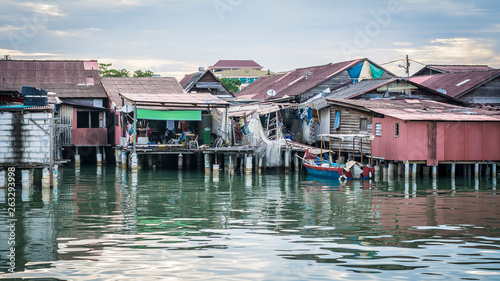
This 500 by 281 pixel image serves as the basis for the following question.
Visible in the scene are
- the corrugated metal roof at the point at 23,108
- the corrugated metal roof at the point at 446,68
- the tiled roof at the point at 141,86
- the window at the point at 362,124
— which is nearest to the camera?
the corrugated metal roof at the point at 23,108

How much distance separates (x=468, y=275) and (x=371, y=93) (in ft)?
85.4

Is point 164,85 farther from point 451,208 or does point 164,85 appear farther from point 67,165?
point 451,208

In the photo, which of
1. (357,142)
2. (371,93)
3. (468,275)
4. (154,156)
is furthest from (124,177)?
(468,275)

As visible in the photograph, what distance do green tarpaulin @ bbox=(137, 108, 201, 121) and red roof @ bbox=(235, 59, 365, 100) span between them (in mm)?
9335

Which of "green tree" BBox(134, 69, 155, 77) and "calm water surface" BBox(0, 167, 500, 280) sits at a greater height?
"green tree" BBox(134, 69, 155, 77)

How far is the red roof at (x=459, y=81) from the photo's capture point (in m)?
38.4

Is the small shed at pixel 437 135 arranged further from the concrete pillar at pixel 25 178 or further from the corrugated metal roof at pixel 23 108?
the concrete pillar at pixel 25 178

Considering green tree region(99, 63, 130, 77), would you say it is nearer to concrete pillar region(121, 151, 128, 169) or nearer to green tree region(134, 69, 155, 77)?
green tree region(134, 69, 155, 77)

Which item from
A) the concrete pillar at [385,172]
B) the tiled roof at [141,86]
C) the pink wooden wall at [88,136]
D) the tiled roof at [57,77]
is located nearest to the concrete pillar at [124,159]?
the pink wooden wall at [88,136]

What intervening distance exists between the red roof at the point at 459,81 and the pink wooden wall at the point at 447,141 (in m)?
9.50

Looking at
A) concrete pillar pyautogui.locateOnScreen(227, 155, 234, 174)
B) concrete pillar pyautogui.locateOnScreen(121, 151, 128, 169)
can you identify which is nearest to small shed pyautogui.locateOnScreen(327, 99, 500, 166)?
concrete pillar pyautogui.locateOnScreen(227, 155, 234, 174)

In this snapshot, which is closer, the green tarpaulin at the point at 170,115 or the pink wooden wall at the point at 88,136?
the green tarpaulin at the point at 170,115

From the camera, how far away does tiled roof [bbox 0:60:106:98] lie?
40.0 metres

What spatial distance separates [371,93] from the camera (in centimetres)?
3612
